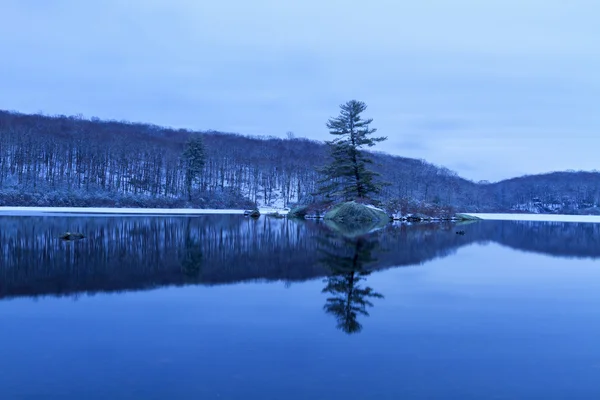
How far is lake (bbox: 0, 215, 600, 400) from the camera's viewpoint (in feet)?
15.3

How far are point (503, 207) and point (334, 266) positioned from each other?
471 ft

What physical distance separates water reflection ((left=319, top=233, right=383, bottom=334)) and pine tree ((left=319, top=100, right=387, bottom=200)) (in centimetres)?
2674

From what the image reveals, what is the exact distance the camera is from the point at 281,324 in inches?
270

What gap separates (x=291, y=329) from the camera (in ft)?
21.6

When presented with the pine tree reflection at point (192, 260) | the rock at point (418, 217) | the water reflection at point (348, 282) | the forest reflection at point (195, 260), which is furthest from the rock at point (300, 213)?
the water reflection at point (348, 282)

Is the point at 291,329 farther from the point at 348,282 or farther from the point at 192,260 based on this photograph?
the point at 192,260

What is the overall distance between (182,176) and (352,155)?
60267 millimetres

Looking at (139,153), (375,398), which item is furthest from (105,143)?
(375,398)

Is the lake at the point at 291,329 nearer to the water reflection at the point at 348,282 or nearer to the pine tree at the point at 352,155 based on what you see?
the water reflection at the point at 348,282

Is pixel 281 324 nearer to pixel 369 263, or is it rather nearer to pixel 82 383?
pixel 82 383

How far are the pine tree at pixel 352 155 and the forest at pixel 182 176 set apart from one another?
191 centimetres

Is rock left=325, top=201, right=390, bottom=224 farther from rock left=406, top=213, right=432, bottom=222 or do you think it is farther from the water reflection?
the water reflection

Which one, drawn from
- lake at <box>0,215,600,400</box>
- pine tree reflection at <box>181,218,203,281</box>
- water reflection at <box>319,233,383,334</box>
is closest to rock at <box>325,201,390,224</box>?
water reflection at <box>319,233,383,334</box>

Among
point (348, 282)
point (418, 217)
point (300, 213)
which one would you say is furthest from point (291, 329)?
point (300, 213)
